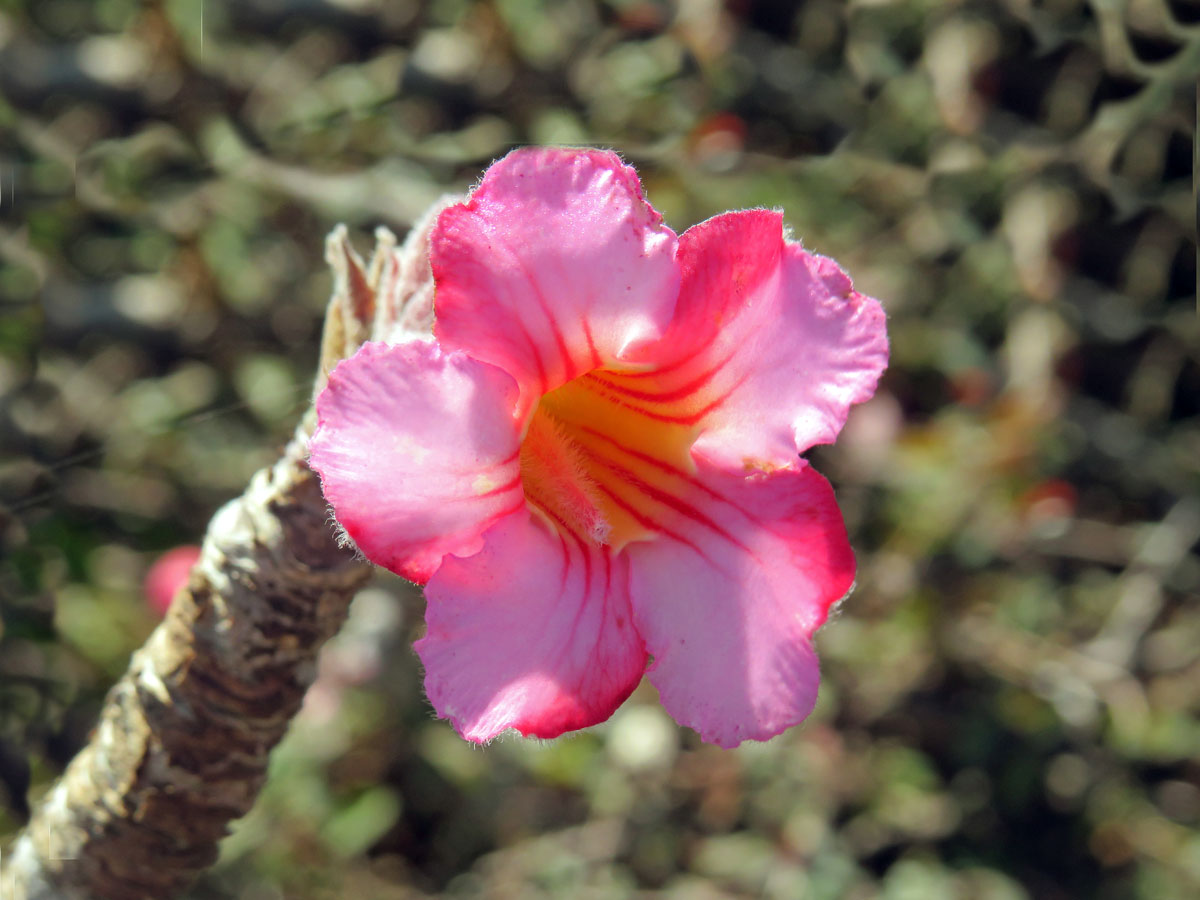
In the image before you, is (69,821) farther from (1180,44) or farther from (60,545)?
(1180,44)

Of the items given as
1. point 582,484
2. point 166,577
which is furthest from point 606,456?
point 166,577

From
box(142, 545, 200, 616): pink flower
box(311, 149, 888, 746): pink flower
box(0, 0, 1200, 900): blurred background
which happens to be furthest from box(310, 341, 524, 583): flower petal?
box(142, 545, 200, 616): pink flower

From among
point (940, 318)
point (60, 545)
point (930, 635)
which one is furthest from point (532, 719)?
point (940, 318)

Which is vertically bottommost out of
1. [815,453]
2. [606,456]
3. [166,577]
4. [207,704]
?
[815,453]

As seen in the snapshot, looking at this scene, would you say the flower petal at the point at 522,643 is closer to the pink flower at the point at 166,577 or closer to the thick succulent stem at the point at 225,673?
the thick succulent stem at the point at 225,673

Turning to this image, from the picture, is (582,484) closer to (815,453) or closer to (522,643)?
(522,643)

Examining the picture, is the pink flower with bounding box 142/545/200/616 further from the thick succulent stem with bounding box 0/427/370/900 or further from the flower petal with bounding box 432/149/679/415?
the flower petal with bounding box 432/149/679/415

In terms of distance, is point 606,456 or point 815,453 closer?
point 606,456

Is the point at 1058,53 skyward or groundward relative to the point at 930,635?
skyward
